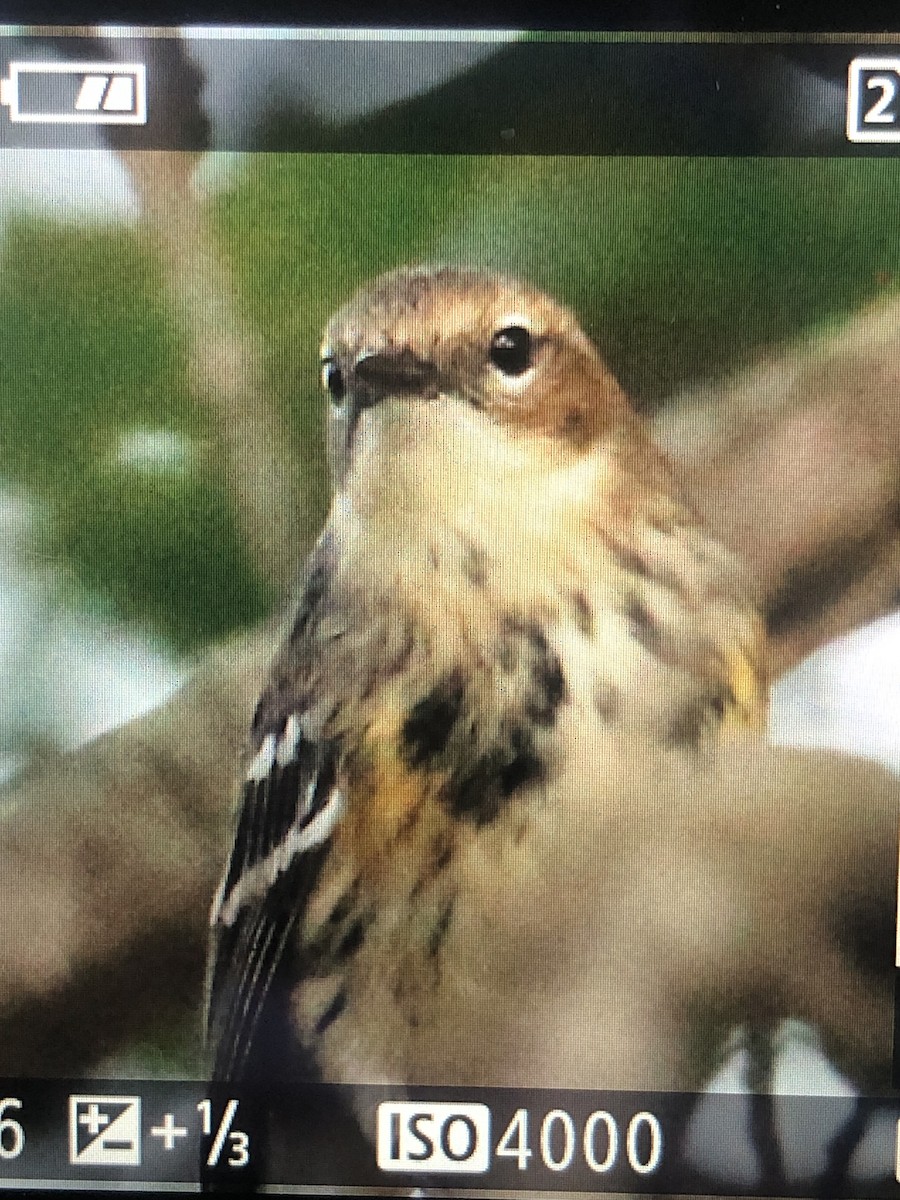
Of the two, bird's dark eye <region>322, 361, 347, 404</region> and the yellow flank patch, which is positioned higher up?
bird's dark eye <region>322, 361, 347, 404</region>

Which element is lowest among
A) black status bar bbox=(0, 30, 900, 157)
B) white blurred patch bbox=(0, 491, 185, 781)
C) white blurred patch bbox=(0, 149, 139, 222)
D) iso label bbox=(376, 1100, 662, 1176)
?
iso label bbox=(376, 1100, 662, 1176)

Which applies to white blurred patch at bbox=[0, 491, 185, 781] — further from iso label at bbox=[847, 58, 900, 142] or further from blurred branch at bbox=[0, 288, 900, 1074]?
iso label at bbox=[847, 58, 900, 142]

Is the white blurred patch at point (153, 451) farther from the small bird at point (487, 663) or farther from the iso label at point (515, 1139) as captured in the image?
the iso label at point (515, 1139)

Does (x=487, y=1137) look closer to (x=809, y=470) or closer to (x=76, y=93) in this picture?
(x=809, y=470)

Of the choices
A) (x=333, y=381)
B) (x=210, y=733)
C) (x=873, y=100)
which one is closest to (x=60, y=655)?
(x=210, y=733)

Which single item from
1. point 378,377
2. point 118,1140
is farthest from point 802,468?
point 118,1140

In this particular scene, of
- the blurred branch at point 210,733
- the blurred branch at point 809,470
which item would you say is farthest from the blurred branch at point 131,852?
the blurred branch at point 809,470

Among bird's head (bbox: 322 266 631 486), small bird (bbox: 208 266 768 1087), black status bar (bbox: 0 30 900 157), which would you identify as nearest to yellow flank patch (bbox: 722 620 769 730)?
small bird (bbox: 208 266 768 1087)

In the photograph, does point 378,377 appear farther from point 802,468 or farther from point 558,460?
point 802,468
